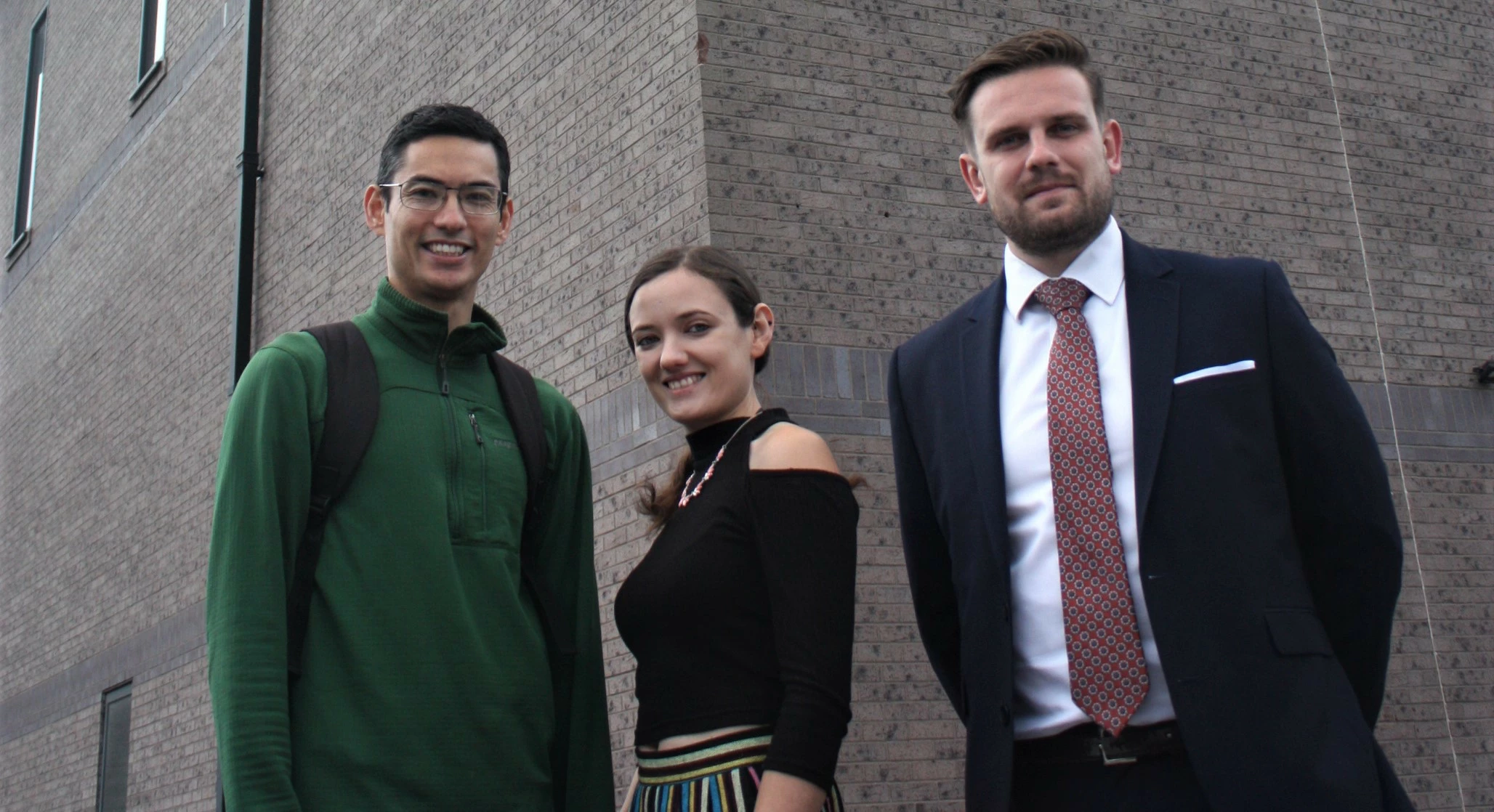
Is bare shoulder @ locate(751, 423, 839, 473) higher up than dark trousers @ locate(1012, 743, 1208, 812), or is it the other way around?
bare shoulder @ locate(751, 423, 839, 473)

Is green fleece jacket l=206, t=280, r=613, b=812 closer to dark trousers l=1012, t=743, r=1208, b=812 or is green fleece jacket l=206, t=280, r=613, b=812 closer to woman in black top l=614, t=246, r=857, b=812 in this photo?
woman in black top l=614, t=246, r=857, b=812

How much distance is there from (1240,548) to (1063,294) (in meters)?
0.63

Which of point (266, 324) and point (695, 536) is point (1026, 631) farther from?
point (266, 324)

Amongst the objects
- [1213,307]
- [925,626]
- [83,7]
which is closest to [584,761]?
[925,626]

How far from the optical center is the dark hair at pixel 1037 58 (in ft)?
8.69

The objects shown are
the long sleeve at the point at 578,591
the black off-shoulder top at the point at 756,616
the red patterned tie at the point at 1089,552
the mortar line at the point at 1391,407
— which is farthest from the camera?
the mortar line at the point at 1391,407

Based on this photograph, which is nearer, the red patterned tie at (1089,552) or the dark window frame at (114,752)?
the red patterned tie at (1089,552)

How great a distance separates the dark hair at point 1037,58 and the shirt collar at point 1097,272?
0.25 metres

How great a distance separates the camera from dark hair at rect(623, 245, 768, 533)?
2.95 m

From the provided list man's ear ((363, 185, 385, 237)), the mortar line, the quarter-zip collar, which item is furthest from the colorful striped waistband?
the mortar line

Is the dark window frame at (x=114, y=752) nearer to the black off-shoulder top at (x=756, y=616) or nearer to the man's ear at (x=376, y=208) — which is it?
the man's ear at (x=376, y=208)

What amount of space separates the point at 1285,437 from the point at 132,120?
12.3 m

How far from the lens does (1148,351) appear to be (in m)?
2.51

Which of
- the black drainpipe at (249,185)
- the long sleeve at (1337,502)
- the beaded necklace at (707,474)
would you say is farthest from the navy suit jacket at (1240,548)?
the black drainpipe at (249,185)
